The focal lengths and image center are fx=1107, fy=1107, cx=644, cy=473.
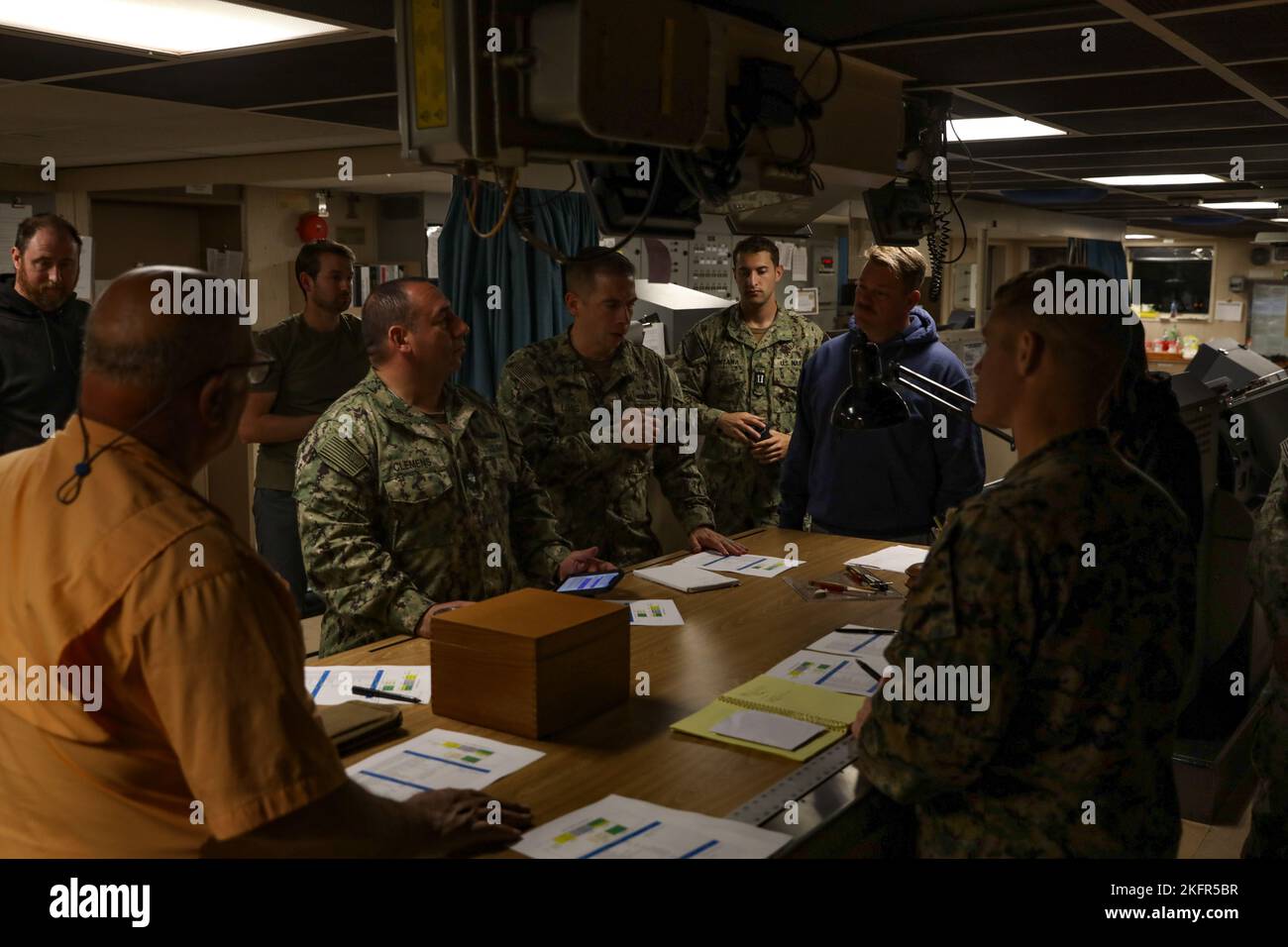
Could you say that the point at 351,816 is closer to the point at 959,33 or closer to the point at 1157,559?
the point at 1157,559

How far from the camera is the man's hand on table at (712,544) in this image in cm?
331

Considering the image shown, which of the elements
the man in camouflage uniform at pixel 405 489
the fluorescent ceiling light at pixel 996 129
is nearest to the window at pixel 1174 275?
the fluorescent ceiling light at pixel 996 129

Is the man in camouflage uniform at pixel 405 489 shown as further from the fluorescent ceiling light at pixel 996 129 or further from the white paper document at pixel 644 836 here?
the fluorescent ceiling light at pixel 996 129

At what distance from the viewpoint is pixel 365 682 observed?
219 cm

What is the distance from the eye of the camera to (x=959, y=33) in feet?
8.66

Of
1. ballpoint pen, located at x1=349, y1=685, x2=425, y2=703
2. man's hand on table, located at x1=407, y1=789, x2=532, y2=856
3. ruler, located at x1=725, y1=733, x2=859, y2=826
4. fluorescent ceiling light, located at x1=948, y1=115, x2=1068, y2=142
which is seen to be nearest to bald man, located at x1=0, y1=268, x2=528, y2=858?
man's hand on table, located at x1=407, y1=789, x2=532, y2=856

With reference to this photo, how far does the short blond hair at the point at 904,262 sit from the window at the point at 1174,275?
11073 mm

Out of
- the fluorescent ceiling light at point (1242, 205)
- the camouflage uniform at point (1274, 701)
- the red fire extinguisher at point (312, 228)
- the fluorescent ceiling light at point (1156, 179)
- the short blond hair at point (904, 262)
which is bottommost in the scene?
the camouflage uniform at point (1274, 701)

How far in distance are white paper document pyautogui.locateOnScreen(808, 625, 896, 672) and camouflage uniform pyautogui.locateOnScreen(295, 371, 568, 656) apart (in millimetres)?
853

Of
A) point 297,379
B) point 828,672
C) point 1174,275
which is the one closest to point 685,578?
point 828,672

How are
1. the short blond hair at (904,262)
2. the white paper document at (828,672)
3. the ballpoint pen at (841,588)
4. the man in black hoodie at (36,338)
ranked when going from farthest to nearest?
the man in black hoodie at (36,338), the short blond hair at (904,262), the ballpoint pen at (841,588), the white paper document at (828,672)

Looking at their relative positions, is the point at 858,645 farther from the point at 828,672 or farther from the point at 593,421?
the point at 593,421
